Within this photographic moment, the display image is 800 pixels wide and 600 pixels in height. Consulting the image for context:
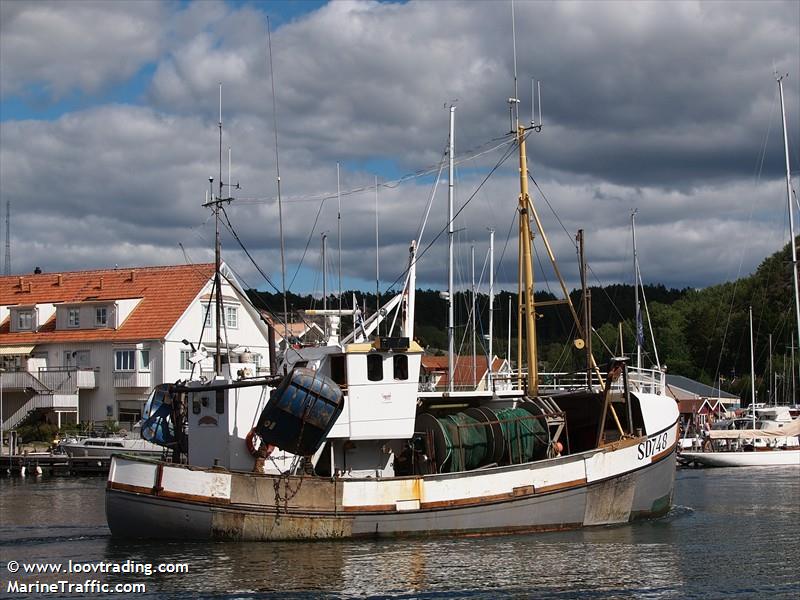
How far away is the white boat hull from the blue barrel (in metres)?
35.9

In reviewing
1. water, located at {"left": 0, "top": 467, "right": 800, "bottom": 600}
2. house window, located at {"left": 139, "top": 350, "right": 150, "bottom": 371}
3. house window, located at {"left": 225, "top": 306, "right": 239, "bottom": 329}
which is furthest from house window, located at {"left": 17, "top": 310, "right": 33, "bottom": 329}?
water, located at {"left": 0, "top": 467, "right": 800, "bottom": 600}

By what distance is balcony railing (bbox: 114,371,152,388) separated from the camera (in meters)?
58.5

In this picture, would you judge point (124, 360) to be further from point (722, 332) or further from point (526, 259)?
point (722, 332)

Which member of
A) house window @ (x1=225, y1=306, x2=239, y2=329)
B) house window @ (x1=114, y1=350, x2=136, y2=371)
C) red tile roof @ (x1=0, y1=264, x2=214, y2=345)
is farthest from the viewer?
house window @ (x1=225, y1=306, x2=239, y2=329)

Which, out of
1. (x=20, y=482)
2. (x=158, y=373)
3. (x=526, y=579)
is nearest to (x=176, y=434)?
(x=526, y=579)

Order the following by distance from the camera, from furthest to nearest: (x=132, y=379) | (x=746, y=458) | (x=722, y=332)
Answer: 1. (x=722, y=332)
2. (x=132, y=379)
3. (x=746, y=458)

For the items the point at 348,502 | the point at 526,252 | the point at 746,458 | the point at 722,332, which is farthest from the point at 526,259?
the point at 722,332

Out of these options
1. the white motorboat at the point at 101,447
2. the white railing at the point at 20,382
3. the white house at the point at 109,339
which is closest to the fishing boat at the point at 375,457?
the white motorboat at the point at 101,447

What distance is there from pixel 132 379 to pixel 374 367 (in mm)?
34032

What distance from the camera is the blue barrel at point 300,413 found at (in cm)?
2473

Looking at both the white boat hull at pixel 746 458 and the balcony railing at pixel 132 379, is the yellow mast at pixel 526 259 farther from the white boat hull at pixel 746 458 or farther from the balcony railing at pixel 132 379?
the balcony railing at pixel 132 379

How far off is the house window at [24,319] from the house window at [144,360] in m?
8.99

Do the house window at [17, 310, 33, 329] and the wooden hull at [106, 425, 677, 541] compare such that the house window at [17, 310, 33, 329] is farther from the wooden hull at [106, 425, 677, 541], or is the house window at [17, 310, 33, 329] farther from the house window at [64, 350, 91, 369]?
the wooden hull at [106, 425, 677, 541]

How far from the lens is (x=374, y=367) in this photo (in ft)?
89.8
